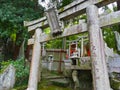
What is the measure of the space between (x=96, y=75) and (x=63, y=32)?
1616 mm

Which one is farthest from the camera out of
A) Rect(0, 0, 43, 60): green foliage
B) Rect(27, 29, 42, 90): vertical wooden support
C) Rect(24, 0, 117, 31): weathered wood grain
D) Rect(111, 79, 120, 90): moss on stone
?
Rect(0, 0, 43, 60): green foliage

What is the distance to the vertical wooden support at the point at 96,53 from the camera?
3.53 metres

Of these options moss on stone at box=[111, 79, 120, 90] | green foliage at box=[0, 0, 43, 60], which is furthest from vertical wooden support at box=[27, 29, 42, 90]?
green foliage at box=[0, 0, 43, 60]

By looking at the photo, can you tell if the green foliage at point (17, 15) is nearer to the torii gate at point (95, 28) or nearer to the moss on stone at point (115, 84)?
the torii gate at point (95, 28)

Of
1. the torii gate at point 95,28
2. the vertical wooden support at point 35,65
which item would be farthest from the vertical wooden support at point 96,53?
the vertical wooden support at point 35,65

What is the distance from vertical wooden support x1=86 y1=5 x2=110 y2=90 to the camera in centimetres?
353

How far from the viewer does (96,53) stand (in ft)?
12.2

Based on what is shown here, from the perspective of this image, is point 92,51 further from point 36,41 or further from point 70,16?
point 36,41

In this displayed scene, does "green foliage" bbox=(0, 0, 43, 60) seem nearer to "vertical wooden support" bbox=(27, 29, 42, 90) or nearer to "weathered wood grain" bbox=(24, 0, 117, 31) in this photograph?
"vertical wooden support" bbox=(27, 29, 42, 90)

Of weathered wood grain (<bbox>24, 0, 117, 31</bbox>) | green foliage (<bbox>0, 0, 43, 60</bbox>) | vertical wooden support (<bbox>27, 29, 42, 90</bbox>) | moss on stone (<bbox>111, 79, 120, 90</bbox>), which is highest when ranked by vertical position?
green foliage (<bbox>0, 0, 43, 60</bbox>)

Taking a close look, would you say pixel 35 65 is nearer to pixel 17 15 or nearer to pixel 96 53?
pixel 96 53

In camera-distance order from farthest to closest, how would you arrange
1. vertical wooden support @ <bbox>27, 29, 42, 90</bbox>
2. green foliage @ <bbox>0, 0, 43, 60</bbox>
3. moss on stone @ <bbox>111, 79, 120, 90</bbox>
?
green foliage @ <bbox>0, 0, 43, 60</bbox> < moss on stone @ <bbox>111, 79, 120, 90</bbox> < vertical wooden support @ <bbox>27, 29, 42, 90</bbox>

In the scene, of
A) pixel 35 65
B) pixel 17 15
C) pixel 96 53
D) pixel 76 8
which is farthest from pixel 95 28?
pixel 17 15

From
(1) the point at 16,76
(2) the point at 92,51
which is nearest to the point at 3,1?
(1) the point at 16,76
